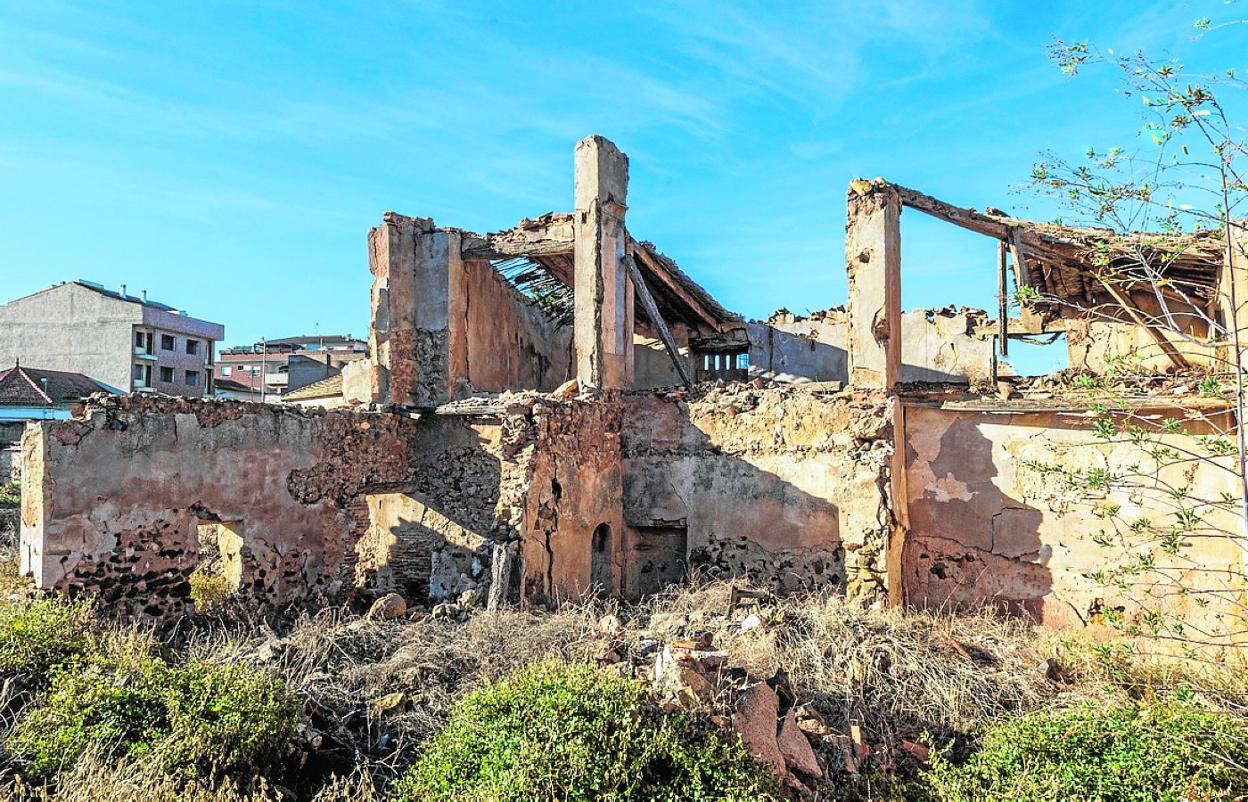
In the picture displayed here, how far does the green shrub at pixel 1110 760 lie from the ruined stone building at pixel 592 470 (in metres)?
4.23

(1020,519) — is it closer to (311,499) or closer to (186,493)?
(311,499)

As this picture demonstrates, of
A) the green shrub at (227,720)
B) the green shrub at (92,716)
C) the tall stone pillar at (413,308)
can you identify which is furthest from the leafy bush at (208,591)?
the green shrub at (227,720)

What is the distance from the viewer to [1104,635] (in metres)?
10.6

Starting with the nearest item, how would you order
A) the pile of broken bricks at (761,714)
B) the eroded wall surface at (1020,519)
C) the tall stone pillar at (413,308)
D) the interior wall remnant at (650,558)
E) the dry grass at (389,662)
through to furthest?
the pile of broken bricks at (761,714)
the dry grass at (389,662)
the eroded wall surface at (1020,519)
the interior wall remnant at (650,558)
the tall stone pillar at (413,308)

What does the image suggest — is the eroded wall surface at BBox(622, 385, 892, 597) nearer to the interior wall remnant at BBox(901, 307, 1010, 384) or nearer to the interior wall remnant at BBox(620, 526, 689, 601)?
the interior wall remnant at BBox(620, 526, 689, 601)

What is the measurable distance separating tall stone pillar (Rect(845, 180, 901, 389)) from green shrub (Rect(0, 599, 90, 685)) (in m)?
9.77

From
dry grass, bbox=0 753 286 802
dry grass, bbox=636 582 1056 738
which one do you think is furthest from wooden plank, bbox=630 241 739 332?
dry grass, bbox=0 753 286 802

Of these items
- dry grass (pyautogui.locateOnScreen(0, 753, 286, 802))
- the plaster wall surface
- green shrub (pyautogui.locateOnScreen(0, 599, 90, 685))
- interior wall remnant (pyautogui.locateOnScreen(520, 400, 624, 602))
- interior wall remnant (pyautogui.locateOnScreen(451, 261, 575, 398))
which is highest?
the plaster wall surface

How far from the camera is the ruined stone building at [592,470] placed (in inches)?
385

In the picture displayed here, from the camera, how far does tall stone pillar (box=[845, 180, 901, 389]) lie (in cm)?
1199

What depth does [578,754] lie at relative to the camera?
5906 millimetres

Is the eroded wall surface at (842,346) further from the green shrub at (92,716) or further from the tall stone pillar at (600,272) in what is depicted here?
the green shrub at (92,716)

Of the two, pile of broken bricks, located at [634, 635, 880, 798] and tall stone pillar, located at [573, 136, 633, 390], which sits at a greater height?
tall stone pillar, located at [573, 136, 633, 390]

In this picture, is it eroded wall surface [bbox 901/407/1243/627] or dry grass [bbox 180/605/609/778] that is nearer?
dry grass [bbox 180/605/609/778]
